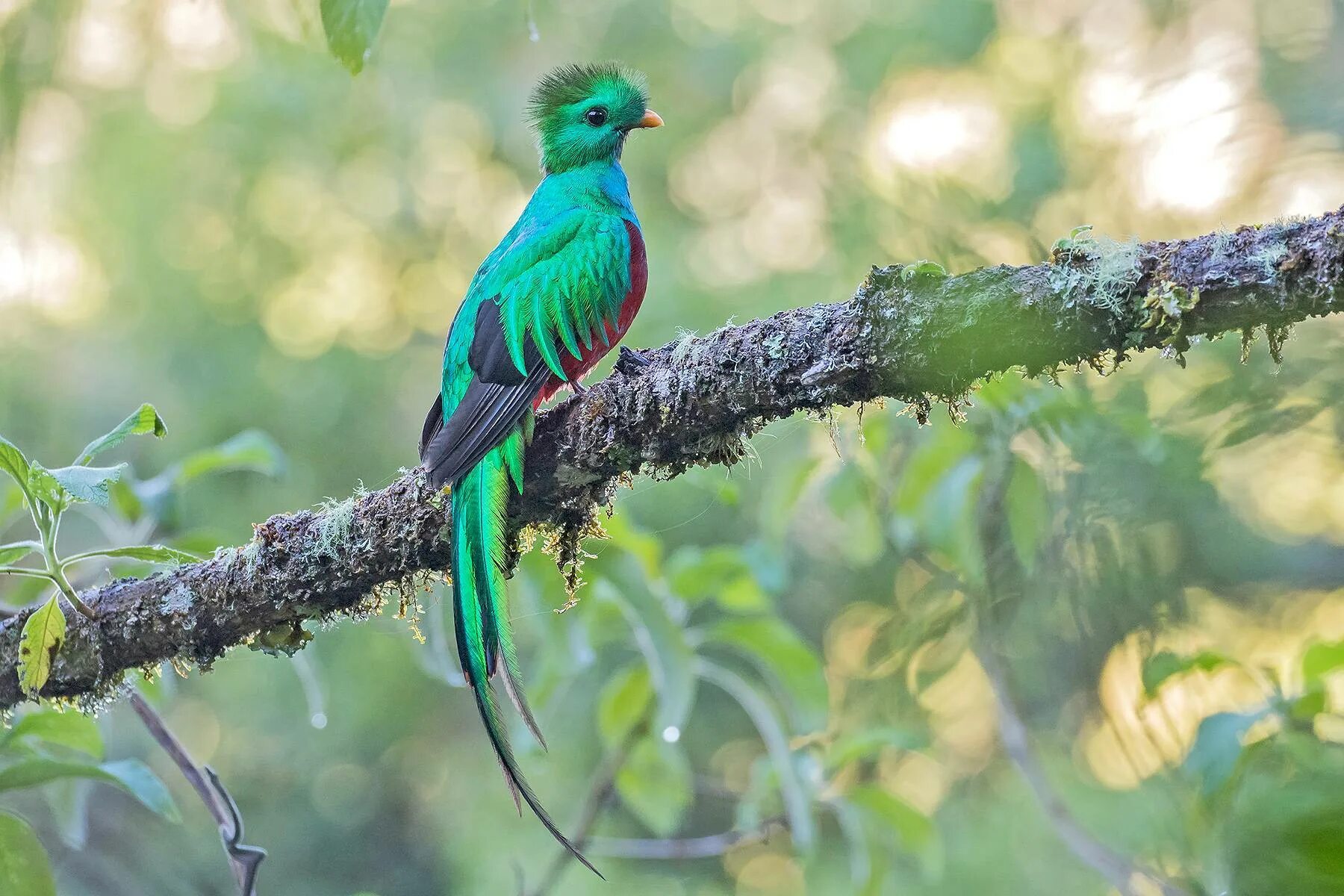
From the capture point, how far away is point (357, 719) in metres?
6.65

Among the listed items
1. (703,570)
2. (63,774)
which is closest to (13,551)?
(63,774)

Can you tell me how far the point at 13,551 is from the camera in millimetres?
1799

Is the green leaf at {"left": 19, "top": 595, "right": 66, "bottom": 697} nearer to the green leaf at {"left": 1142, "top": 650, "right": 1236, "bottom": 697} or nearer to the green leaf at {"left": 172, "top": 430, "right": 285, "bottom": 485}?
the green leaf at {"left": 172, "top": 430, "right": 285, "bottom": 485}

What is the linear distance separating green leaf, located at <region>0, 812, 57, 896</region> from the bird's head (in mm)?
2363

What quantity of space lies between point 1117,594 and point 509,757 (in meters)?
1.05

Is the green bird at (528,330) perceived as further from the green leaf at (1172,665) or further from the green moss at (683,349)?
the green leaf at (1172,665)

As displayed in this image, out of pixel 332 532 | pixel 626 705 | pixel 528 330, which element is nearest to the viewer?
pixel 332 532

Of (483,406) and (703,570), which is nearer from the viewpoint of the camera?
(483,406)

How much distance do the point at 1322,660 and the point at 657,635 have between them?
137 centimetres

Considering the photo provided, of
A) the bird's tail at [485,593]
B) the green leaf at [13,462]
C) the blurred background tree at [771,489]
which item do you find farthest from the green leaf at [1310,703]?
the green leaf at [13,462]

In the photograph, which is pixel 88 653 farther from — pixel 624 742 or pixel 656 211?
pixel 656 211

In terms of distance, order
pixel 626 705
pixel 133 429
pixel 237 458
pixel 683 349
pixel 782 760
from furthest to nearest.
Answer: pixel 626 705
pixel 782 760
pixel 237 458
pixel 133 429
pixel 683 349

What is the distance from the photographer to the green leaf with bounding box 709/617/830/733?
8.69 ft

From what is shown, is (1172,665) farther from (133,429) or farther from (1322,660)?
(133,429)
